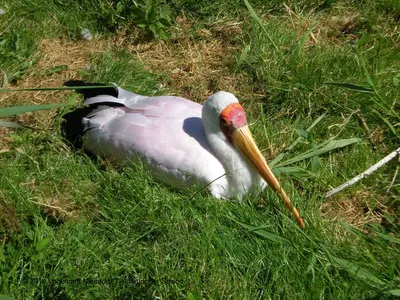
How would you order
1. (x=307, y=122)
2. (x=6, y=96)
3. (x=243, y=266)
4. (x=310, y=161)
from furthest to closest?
(x=6, y=96) < (x=307, y=122) < (x=310, y=161) < (x=243, y=266)

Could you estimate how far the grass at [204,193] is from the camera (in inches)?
114

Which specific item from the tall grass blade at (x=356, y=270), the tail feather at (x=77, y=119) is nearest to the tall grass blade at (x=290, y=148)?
the tall grass blade at (x=356, y=270)

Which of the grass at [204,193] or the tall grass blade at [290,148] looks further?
the tall grass blade at [290,148]

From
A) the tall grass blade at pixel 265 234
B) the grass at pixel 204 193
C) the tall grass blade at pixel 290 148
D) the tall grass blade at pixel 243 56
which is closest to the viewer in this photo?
the grass at pixel 204 193

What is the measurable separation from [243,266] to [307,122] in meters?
1.32

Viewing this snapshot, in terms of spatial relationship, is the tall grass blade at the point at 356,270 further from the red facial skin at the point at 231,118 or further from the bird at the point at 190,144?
the red facial skin at the point at 231,118

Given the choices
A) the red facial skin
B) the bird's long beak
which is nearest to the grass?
the bird's long beak

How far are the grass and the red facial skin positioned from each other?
0.42m

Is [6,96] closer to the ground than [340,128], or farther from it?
farther from it

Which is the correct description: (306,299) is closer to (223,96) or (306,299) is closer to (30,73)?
(223,96)

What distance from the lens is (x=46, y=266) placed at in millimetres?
2998

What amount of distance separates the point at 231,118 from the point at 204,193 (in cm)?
44

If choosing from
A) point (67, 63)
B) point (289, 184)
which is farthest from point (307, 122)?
point (67, 63)

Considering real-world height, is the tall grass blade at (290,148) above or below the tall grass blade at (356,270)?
below
